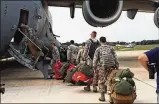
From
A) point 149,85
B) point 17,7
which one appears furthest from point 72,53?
point 149,85

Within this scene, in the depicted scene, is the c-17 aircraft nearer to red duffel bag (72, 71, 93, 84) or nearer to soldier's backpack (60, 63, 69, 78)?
soldier's backpack (60, 63, 69, 78)

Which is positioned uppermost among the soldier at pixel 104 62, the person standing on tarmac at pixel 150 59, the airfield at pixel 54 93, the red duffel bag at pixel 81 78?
the person standing on tarmac at pixel 150 59

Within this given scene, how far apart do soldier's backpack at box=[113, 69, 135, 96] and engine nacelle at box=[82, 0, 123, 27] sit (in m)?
3.25

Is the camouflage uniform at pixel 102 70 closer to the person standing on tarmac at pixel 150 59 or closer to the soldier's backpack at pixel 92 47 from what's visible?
the soldier's backpack at pixel 92 47

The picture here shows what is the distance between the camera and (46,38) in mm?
14641

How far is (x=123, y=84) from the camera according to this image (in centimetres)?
746

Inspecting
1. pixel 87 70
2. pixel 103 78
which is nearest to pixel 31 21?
pixel 87 70

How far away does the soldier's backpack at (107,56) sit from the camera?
827 centimetres

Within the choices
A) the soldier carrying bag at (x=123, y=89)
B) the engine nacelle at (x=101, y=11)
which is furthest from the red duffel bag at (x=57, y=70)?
the soldier carrying bag at (x=123, y=89)

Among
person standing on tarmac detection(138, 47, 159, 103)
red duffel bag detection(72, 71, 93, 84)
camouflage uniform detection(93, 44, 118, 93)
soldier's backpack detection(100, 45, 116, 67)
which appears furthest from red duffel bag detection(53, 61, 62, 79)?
person standing on tarmac detection(138, 47, 159, 103)

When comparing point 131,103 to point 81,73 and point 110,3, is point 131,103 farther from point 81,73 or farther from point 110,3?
point 110,3

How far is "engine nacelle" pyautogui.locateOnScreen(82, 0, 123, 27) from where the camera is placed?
423 inches

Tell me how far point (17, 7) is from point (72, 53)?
262 cm

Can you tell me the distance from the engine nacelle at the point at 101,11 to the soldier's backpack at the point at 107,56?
8.13 ft
